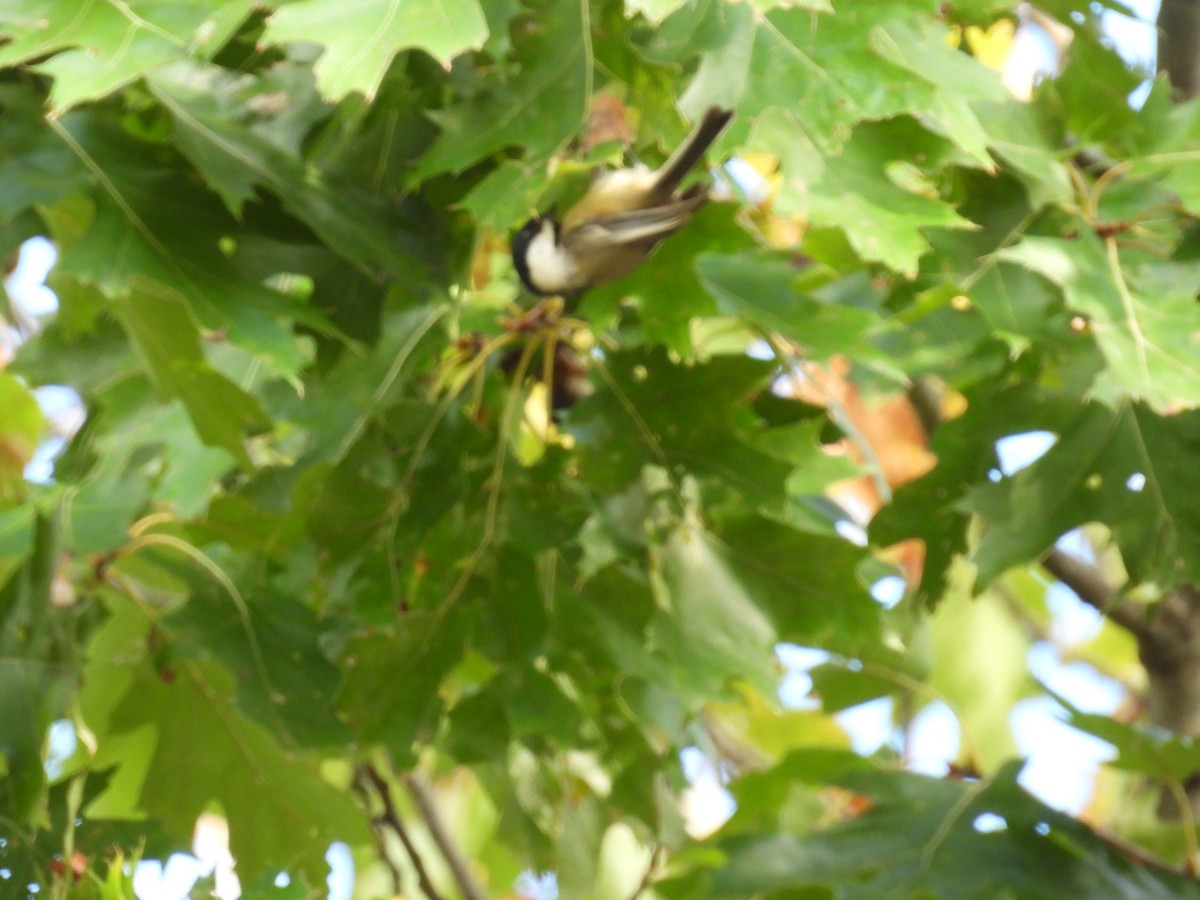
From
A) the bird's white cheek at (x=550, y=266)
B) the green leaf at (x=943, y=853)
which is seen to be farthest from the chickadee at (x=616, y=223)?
the green leaf at (x=943, y=853)

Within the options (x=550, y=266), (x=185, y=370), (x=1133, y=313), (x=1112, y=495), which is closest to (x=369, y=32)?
(x=550, y=266)

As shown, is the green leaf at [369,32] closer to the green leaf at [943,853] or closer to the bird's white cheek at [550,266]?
the bird's white cheek at [550,266]

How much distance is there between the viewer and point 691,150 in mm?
886

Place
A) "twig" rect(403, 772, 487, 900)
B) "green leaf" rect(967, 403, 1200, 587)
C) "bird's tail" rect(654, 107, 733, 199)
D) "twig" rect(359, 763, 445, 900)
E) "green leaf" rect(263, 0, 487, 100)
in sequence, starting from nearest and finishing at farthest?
1. "green leaf" rect(263, 0, 487, 100)
2. "bird's tail" rect(654, 107, 733, 199)
3. "green leaf" rect(967, 403, 1200, 587)
4. "twig" rect(359, 763, 445, 900)
5. "twig" rect(403, 772, 487, 900)

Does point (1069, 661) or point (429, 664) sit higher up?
point (429, 664)

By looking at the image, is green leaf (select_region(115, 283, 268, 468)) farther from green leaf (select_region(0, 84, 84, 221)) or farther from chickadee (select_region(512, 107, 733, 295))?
chickadee (select_region(512, 107, 733, 295))

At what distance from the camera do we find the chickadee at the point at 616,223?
3.05 ft

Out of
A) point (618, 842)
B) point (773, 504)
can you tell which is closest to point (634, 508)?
point (773, 504)

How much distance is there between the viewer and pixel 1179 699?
4.54ft

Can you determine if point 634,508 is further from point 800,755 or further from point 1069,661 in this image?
point 1069,661

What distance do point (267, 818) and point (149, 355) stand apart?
0.44m

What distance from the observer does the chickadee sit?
93 centimetres

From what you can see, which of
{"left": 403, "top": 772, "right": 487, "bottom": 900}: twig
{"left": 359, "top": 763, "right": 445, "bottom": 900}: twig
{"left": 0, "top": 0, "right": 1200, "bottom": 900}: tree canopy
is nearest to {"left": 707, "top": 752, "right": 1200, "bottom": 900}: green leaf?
{"left": 0, "top": 0, "right": 1200, "bottom": 900}: tree canopy

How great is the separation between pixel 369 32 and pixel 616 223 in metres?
0.25
